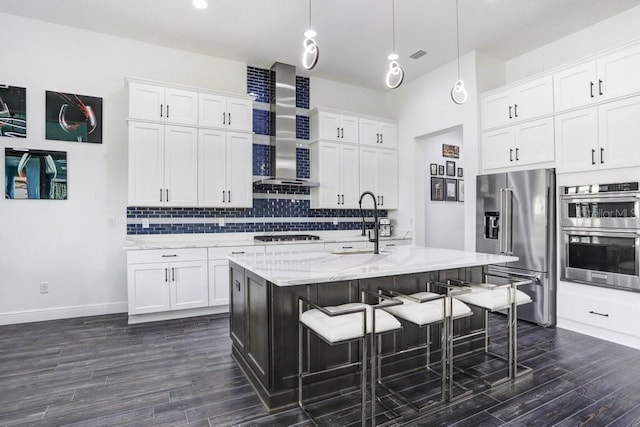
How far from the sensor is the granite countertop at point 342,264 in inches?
79.3

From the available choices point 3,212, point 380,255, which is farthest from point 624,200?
point 3,212

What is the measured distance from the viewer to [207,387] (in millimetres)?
2473

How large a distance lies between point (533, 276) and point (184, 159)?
4445 mm

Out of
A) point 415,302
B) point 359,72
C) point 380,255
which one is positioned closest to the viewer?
point 415,302

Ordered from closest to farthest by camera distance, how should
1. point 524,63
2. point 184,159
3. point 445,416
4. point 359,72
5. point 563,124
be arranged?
point 445,416
point 563,124
point 184,159
point 524,63
point 359,72

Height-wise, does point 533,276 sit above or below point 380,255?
below

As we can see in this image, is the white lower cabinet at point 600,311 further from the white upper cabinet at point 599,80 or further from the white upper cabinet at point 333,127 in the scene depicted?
the white upper cabinet at point 333,127

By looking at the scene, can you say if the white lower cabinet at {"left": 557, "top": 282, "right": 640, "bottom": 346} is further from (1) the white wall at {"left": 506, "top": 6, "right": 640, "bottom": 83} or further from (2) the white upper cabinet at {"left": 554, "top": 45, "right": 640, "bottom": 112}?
→ (1) the white wall at {"left": 506, "top": 6, "right": 640, "bottom": 83}

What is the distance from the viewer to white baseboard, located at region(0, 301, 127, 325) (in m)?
3.91

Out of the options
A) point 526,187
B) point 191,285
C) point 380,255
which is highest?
point 526,187

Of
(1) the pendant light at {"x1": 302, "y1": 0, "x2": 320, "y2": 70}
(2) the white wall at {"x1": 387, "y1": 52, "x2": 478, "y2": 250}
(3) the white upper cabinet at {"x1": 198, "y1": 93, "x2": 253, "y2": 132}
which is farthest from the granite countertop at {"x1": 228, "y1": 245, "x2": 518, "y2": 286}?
(3) the white upper cabinet at {"x1": 198, "y1": 93, "x2": 253, "y2": 132}

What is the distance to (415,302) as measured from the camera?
7.45ft

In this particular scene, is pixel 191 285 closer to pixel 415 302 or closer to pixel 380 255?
pixel 380 255

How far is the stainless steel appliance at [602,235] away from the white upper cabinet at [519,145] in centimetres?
54
